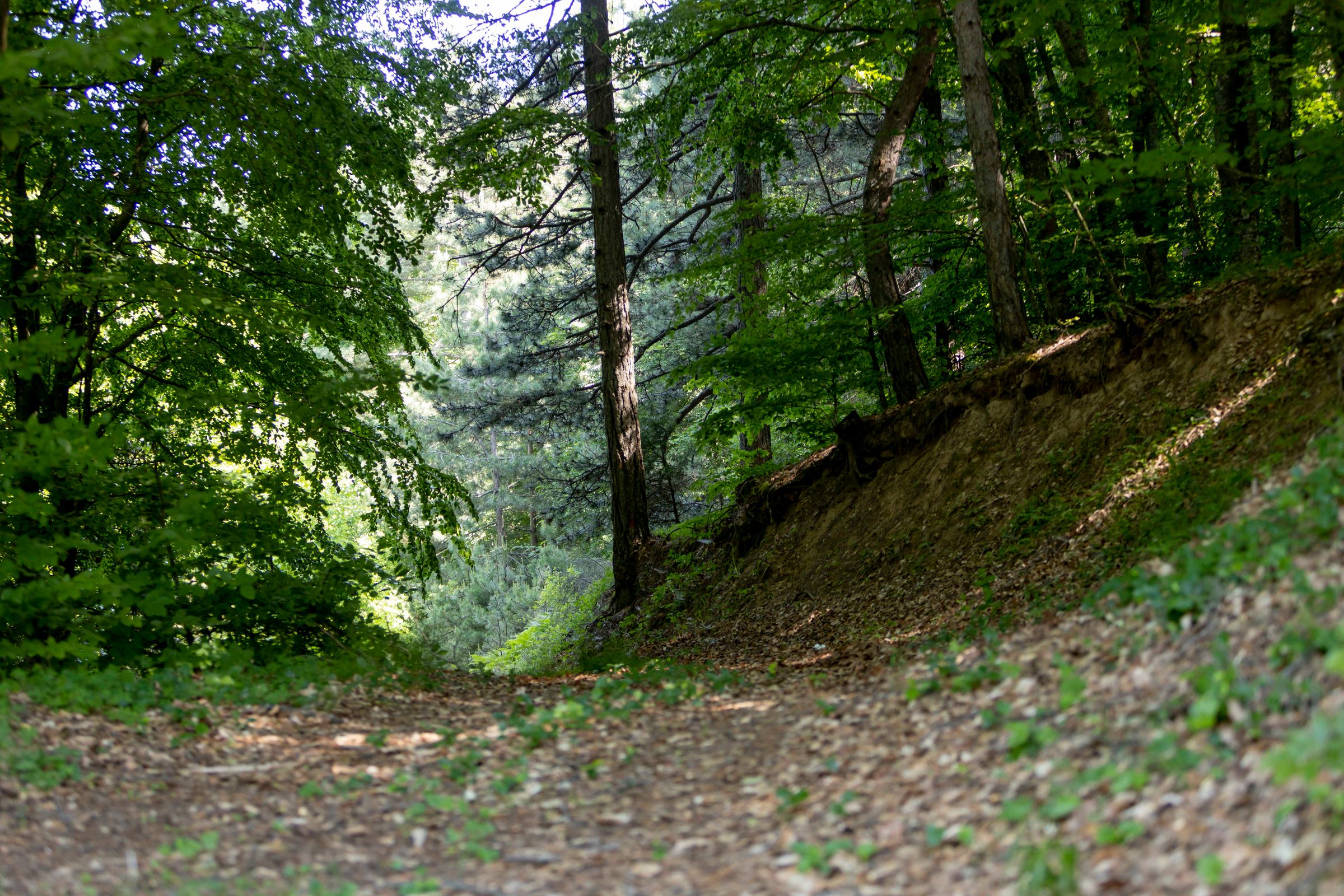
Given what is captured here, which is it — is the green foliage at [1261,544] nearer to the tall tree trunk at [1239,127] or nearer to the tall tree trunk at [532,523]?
the tall tree trunk at [1239,127]

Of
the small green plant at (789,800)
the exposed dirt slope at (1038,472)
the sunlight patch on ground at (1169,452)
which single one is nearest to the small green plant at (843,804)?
the small green plant at (789,800)

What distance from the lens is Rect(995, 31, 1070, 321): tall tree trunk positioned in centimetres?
1002

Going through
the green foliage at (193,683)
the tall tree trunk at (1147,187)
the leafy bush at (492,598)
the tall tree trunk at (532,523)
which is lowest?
Answer: the leafy bush at (492,598)

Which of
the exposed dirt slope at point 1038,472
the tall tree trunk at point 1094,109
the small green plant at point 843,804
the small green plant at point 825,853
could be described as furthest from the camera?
the tall tree trunk at point 1094,109

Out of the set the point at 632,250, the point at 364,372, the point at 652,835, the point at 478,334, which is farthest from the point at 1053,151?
the point at 478,334

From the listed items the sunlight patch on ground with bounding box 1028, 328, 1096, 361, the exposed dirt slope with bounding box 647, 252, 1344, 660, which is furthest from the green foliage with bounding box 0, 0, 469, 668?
the sunlight patch on ground with bounding box 1028, 328, 1096, 361

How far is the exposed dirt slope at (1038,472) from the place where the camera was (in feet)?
19.6

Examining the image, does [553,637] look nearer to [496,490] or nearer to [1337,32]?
[1337,32]

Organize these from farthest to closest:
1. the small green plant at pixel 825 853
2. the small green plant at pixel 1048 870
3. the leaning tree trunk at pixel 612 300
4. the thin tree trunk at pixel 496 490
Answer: the thin tree trunk at pixel 496 490 → the leaning tree trunk at pixel 612 300 → the small green plant at pixel 825 853 → the small green plant at pixel 1048 870

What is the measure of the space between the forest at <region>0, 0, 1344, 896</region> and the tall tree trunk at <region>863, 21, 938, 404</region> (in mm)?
79

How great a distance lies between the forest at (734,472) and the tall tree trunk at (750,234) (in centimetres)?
11

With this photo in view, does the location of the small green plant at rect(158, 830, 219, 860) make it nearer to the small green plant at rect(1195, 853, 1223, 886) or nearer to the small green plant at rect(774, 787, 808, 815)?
the small green plant at rect(774, 787, 808, 815)

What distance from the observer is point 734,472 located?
43.5 feet

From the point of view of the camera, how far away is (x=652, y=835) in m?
Answer: 3.91
